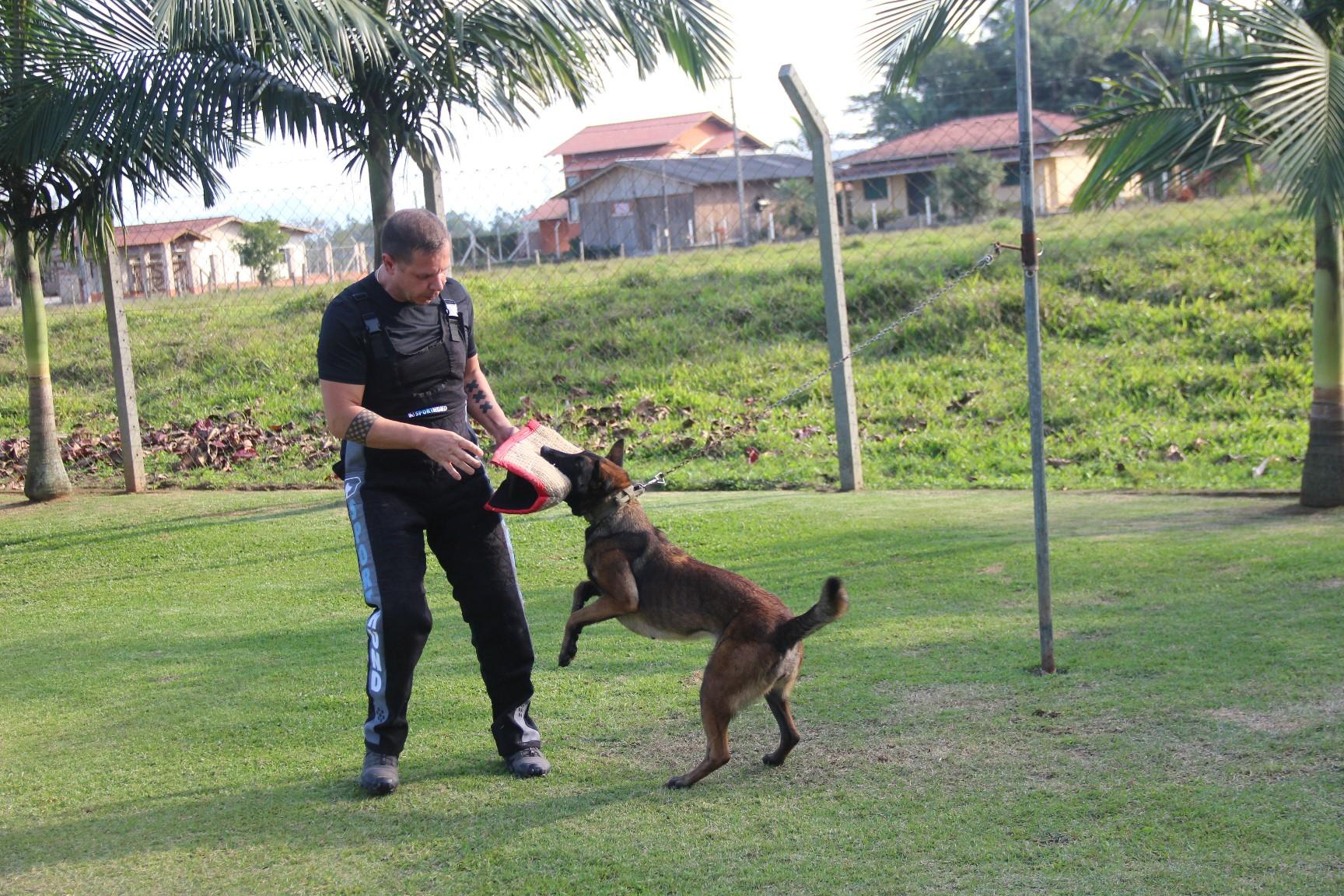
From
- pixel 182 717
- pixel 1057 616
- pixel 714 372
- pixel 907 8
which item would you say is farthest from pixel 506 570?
pixel 714 372

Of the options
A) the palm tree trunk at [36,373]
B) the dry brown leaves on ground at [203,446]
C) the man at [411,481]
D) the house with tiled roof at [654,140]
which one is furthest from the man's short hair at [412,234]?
the house with tiled roof at [654,140]

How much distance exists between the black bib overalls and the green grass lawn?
29 cm

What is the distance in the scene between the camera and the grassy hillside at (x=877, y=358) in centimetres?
1056

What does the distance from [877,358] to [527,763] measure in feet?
32.9

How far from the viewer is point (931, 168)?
531 inches

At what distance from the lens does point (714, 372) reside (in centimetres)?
1331

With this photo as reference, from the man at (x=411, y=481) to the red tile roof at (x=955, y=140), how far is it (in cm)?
792

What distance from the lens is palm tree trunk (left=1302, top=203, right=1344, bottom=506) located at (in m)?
7.25

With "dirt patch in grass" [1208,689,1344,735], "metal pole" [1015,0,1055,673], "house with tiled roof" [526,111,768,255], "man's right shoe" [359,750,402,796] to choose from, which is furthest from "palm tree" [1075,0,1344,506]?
"house with tiled roof" [526,111,768,255]

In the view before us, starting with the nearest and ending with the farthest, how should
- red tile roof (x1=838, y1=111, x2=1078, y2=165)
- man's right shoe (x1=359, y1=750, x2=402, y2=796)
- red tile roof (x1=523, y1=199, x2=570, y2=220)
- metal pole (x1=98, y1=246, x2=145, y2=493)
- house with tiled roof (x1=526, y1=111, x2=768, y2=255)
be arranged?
man's right shoe (x1=359, y1=750, x2=402, y2=796) < metal pole (x1=98, y1=246, x2=145, y2=493) < red tile roof (x1=838, y1=111, x2=1078, y2=165) < red tile roof (x1=523, y1=199, x2=570, y2=220) < house with tiled roof (x1=526, y1=111, x2=768, y2=255)

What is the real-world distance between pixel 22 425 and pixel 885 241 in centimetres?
1027

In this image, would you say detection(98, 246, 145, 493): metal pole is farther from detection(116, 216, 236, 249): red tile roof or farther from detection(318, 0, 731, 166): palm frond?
detection(318, 0, 731, 166): palm frond

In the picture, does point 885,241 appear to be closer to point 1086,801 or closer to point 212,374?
point 212,374

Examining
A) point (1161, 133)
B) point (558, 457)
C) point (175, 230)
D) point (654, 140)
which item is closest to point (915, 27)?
point (1161, 133)
